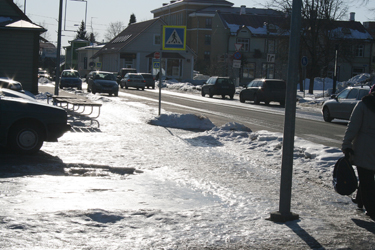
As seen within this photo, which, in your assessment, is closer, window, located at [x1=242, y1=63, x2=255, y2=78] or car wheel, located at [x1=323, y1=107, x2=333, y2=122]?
car wheel, located at [x1=323, y1=107, x2=333, y2=122]

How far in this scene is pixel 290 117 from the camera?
527cm

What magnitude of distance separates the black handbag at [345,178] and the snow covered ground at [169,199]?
34cm

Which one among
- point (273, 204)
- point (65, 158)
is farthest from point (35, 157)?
point (273, 204)

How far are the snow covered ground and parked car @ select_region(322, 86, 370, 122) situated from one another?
9.04m

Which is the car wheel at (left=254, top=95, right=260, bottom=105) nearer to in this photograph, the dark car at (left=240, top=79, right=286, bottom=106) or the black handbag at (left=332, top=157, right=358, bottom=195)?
the dark car at (left=240, top=79, right=286, bottom=106)

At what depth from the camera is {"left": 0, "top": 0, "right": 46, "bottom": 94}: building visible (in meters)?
28.1

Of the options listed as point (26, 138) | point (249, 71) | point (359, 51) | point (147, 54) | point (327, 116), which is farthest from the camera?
point (147, 54)

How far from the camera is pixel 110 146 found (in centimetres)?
1077

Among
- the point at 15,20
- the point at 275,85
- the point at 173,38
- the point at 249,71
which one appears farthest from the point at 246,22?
the point at 173,38

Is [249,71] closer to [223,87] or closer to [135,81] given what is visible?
[135,81]

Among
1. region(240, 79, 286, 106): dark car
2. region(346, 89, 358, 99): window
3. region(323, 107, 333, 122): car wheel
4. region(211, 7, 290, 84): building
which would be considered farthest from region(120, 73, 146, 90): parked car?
region(346, 89, 358, 99): window

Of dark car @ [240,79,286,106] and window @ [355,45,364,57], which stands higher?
window @ [355,45,364,57]

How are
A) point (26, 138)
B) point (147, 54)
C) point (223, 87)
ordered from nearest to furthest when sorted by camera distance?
point (26, 138) → point (223, 87) → point (147, 54)

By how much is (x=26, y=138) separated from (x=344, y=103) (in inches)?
545
